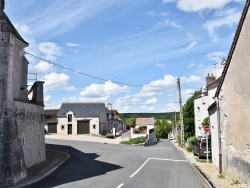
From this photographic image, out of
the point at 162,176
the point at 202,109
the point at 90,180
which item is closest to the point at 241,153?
the point at 162,176

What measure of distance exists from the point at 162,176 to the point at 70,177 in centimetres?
468

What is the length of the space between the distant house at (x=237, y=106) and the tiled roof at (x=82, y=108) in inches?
1999

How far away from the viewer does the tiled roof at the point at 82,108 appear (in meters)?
66.0

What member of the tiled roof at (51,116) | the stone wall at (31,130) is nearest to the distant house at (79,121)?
the tiled roof at (51,116)

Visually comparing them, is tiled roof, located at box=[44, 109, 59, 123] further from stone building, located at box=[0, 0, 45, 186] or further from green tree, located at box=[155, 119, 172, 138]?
stone building, located at box=[0, 0, 45, 186]

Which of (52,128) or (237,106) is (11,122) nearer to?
(237,106)

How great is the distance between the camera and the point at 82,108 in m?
67.1

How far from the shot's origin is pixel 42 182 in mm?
15633

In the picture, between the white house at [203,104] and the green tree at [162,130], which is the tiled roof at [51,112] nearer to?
the white house at [203,104]

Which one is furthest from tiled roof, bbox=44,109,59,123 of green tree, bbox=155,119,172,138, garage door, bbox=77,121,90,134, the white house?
green tree, bbox=155,119,172,138

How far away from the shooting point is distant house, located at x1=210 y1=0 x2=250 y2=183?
1255 cm

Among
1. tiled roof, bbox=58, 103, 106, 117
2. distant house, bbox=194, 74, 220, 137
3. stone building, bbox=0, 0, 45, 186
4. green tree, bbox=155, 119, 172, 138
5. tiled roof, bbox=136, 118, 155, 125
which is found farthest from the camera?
green tree, bbox=155, 119, 172, 138

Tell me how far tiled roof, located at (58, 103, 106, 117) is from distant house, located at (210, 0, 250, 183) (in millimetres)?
50778

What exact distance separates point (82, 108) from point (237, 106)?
54.8 m
